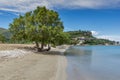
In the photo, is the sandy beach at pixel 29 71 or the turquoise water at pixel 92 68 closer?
the sandy beach at pixel 29 71

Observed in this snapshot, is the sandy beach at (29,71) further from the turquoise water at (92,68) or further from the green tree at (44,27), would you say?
the green tree at (44,27)

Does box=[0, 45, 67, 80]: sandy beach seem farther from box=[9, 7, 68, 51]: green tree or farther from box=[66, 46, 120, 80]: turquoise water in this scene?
box=[9, 7, 68, 51]: green tree

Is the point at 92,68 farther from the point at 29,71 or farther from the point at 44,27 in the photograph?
the point at 44,27

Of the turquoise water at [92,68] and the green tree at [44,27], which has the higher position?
the green tree at [44,27]

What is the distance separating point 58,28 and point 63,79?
26520mm

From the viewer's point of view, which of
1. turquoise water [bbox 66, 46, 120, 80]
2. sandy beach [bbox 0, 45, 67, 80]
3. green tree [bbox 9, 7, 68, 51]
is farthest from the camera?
green tree [bbox 9, 7, 68, 51]

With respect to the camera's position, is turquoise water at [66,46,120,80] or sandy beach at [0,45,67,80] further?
turquoise water at [66,46,120,80]

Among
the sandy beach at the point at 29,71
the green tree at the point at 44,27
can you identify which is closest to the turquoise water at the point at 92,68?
the sandy beach at the point at 29,71

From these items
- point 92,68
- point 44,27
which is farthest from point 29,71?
point 44,27

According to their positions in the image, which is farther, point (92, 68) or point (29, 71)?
point (92, 68)

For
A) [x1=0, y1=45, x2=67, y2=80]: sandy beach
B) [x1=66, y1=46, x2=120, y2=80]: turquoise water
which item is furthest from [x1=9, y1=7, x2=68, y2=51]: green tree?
[x1=0, y1=45, x2=67, y2=80]: sandy beach

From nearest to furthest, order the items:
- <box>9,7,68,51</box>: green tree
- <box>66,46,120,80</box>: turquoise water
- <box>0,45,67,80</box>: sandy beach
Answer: <box>0,45,67,80</box>: sandy beach → <box>66,46,120,80</box>: turquoise water → <box>9,7,68,51</box>: green tree

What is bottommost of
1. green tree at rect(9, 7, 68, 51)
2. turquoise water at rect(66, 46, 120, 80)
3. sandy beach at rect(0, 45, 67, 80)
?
turquoise water at rect(66, 46, 120, 80)

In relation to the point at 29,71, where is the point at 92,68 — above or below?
below
